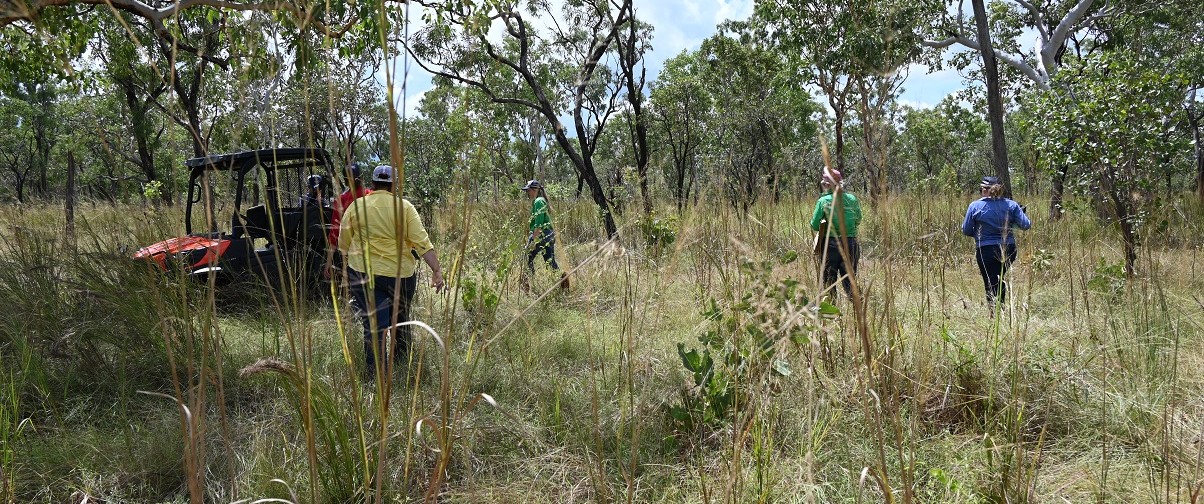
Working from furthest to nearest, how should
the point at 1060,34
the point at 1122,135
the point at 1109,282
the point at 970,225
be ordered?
the point at 1060,34, the point at 1122,135, the point at 970,225, the point at 1109,282

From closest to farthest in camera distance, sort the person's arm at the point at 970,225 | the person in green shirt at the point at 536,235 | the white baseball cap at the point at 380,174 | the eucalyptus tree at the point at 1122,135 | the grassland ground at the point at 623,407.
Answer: the grassland ground at the point at 623,407, the white baseball cap at the point at 380,174, the person in green shirt at the point at 536,235, the person's arm at the point at 970,225, the eucalyptus tree at the point at 1122,135

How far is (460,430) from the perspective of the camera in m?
2.15

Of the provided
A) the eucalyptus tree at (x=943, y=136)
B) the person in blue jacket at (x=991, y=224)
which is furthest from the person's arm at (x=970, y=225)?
the eucalyptus tree at (x=943, y=136)

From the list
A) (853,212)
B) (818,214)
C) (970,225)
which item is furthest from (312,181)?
(970,225)

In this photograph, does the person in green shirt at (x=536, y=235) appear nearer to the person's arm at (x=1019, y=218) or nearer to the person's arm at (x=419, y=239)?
the person's arm at (x=419, y=239)

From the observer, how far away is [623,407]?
172 centimetres

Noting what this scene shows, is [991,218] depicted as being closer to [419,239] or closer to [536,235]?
[536,235]

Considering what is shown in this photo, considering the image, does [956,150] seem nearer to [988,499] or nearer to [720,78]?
[720,78]

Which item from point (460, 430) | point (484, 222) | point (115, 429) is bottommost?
point (115, 429)

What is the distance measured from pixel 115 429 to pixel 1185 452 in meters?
4.36

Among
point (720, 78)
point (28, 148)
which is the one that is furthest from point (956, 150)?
point (28, 148)

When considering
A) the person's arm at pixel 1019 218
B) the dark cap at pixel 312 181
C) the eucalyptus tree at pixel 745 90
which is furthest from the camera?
the eucalyptus tree at pixel 745 90

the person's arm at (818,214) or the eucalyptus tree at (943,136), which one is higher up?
the eucalyptus tree at (943,136)

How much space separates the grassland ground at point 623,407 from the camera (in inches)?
66.3
